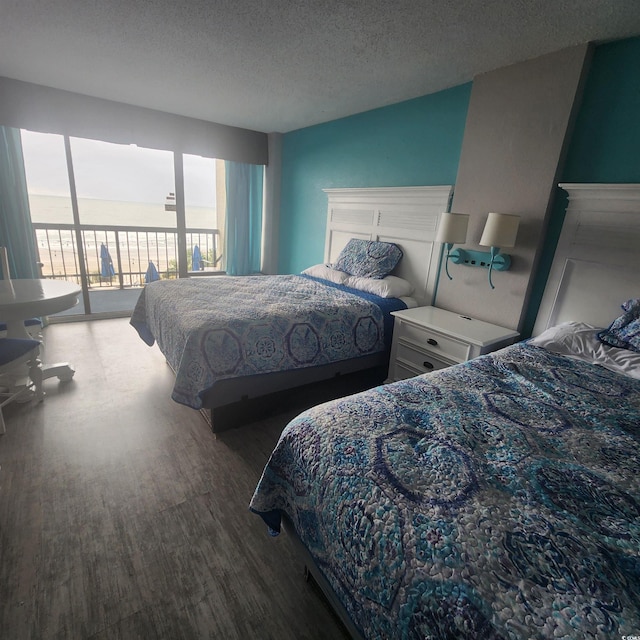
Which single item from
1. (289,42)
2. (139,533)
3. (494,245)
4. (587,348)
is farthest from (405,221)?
(139,533)

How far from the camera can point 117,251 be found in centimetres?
494

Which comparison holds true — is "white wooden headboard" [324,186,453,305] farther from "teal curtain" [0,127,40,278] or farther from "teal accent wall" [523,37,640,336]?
"teal curtain" [0,127,40,278]

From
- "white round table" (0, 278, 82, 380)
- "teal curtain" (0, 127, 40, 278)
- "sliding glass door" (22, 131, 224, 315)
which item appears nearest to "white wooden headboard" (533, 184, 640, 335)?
"white round table" (0, 278, 82, 380)

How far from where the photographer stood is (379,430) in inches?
42.4

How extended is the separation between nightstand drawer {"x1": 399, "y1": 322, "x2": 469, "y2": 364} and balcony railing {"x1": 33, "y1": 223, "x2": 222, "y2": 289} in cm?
337

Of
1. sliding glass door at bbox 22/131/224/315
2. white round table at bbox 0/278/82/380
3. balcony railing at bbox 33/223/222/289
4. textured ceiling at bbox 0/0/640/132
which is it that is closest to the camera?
textured ceiling at bbox 0/0/640/132

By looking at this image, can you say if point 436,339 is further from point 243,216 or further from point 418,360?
point 243,216

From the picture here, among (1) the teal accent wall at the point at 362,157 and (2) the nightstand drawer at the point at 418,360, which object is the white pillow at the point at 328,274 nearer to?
(1) the teal accent wall at the point at 362,157

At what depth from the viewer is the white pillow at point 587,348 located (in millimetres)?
1622

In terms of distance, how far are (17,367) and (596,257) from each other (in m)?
3.64

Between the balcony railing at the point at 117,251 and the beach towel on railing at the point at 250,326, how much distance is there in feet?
6.52

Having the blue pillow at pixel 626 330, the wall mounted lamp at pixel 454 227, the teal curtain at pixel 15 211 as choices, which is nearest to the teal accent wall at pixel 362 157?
the wall mounted lamp at pixel 454 227

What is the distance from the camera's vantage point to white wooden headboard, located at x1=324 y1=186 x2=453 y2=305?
113 inches

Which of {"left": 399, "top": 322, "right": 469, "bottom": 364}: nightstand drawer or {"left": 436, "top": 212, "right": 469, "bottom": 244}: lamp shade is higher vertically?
{"left": 436, "top": 212, "right": 469, "bottom": 244}: lamp shade
